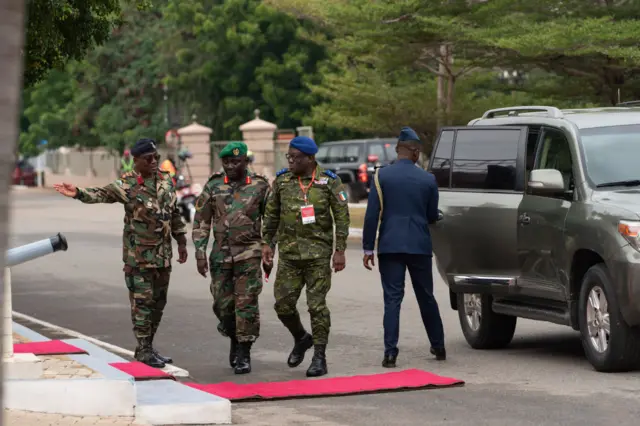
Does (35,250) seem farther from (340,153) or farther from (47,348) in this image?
(340,153)

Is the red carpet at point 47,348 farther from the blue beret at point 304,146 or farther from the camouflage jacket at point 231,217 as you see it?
the blue beret at point 304,146

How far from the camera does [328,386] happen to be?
35.0 ft

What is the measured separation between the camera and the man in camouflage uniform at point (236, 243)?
38.0ft

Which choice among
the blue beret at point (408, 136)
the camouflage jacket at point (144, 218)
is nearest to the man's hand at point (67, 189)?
the camouflage jacket at point (144, 218)

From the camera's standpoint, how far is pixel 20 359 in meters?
9.69

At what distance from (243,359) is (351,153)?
100ft

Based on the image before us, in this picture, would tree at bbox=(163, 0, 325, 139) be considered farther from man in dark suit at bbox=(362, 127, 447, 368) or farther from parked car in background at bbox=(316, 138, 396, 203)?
man in dark suit at bbox=(362, 127, 447, 368)

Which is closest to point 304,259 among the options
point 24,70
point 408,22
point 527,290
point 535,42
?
point 527,290

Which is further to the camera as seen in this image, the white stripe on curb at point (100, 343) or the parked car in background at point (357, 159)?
the parked car in background at point (357, 159)

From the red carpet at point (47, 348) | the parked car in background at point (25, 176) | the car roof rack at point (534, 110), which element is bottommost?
the parked car in background at point (25, 176)

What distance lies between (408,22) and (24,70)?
49.2 feet

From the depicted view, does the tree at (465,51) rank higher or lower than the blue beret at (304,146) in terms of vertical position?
higher

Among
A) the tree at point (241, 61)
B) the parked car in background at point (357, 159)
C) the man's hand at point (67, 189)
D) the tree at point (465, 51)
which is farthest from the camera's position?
the tree at point (241, 61)

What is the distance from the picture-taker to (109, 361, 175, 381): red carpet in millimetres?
A: 10094
